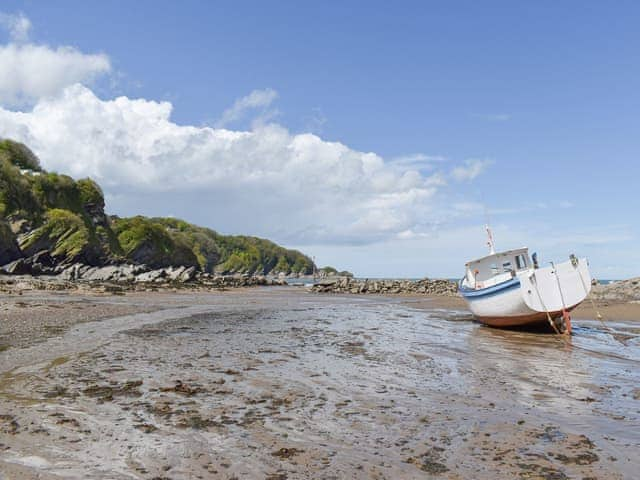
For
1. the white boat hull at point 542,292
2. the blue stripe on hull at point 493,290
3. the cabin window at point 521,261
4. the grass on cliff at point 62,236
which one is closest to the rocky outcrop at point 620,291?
the cabin window at point 521,261

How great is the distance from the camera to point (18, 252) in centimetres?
6731

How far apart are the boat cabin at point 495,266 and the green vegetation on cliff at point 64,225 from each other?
61056 millimetres

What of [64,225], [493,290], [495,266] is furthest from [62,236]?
[493,290]

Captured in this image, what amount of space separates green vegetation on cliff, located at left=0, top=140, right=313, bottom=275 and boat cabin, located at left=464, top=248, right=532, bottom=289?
61.1m

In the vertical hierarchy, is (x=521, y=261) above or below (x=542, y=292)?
above

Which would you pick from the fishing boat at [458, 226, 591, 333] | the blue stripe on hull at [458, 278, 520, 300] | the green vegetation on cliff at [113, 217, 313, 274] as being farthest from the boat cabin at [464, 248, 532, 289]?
the green vegetation on cliff at [113, 217, 313, 274]

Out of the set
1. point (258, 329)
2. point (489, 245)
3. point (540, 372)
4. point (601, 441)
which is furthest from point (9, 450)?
point (489, 245)

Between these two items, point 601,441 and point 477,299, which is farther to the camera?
point 477,299

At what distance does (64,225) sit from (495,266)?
69804mm

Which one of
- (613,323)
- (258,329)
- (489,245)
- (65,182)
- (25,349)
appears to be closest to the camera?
(25,349)

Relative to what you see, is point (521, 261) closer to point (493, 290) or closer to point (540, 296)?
point (493, 290)

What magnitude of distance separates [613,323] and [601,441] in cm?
2143

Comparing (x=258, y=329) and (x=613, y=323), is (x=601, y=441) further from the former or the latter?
(x=613, y=323)

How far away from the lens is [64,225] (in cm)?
7538
